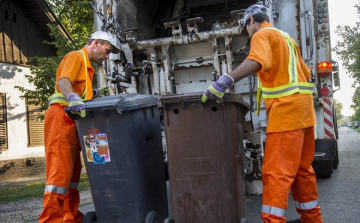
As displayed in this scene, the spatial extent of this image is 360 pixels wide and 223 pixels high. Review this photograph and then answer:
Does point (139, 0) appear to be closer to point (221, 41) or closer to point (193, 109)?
point (221, 41)

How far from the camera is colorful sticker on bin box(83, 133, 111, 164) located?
3.10 m

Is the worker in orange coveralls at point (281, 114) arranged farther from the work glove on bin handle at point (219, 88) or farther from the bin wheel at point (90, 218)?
the bin wheel at point (90, 218)

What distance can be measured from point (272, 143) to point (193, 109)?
61 centimetres

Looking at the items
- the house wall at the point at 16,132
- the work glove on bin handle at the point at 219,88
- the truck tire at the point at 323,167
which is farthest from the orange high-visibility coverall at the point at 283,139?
the house wall at the point at 16,132

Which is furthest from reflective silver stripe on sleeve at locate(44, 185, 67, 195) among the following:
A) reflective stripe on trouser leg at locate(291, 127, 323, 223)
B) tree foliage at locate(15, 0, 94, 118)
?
tree foliage at locate(15, 0, 94, 118)

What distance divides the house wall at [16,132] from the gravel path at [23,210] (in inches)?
233

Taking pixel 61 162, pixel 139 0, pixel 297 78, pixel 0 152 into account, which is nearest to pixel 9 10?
pixel 0 152

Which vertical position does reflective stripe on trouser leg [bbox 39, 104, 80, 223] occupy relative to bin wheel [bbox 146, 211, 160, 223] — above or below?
above

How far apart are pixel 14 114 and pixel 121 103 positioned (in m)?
9.82

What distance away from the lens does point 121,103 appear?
3049 millimetres

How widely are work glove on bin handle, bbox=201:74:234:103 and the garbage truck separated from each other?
54.5 inches

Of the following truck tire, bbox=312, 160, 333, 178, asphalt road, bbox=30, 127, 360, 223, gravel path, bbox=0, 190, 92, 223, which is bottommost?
gravel path, bbox=0, 190, 92, 223

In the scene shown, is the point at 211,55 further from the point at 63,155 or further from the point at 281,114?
the point at 63,155

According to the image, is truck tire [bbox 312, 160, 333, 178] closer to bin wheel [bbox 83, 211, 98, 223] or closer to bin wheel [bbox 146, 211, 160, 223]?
bin wheel [bbox 146, 211, 160, 223]
